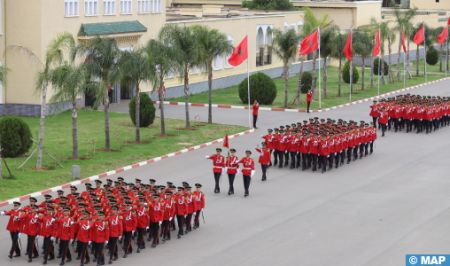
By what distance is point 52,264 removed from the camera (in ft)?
70.4

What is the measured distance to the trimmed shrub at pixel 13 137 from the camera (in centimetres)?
3319

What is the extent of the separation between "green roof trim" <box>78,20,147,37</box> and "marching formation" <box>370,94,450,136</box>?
1276 cm

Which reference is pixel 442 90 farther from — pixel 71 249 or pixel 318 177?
pixel 71 249

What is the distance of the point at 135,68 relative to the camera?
3644 cm

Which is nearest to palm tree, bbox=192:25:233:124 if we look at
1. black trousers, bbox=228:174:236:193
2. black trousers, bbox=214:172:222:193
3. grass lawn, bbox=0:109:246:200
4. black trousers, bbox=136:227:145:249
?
grass lawn, bbox=0:109:246:200

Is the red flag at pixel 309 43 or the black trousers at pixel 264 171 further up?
the red flag at pixel 309 43

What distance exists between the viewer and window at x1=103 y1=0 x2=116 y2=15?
47312 mm

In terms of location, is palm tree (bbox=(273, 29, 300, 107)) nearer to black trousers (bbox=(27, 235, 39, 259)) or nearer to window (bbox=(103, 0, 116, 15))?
window (bbox=(103, 0, 116, 15))

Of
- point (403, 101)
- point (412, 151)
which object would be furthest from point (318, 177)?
point (403, 101)

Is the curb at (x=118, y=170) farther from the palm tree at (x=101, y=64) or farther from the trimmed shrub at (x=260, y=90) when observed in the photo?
the trimmed shrub at (x=260, y=90)

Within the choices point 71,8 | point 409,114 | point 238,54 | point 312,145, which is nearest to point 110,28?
point 71,8

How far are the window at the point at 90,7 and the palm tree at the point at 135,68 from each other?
29.4 feet

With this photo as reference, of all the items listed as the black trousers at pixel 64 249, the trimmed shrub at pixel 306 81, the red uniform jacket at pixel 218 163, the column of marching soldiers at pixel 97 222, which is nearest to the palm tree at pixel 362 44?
the trimmed shrub at pixel 306 81

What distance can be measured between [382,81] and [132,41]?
63.3 feet
